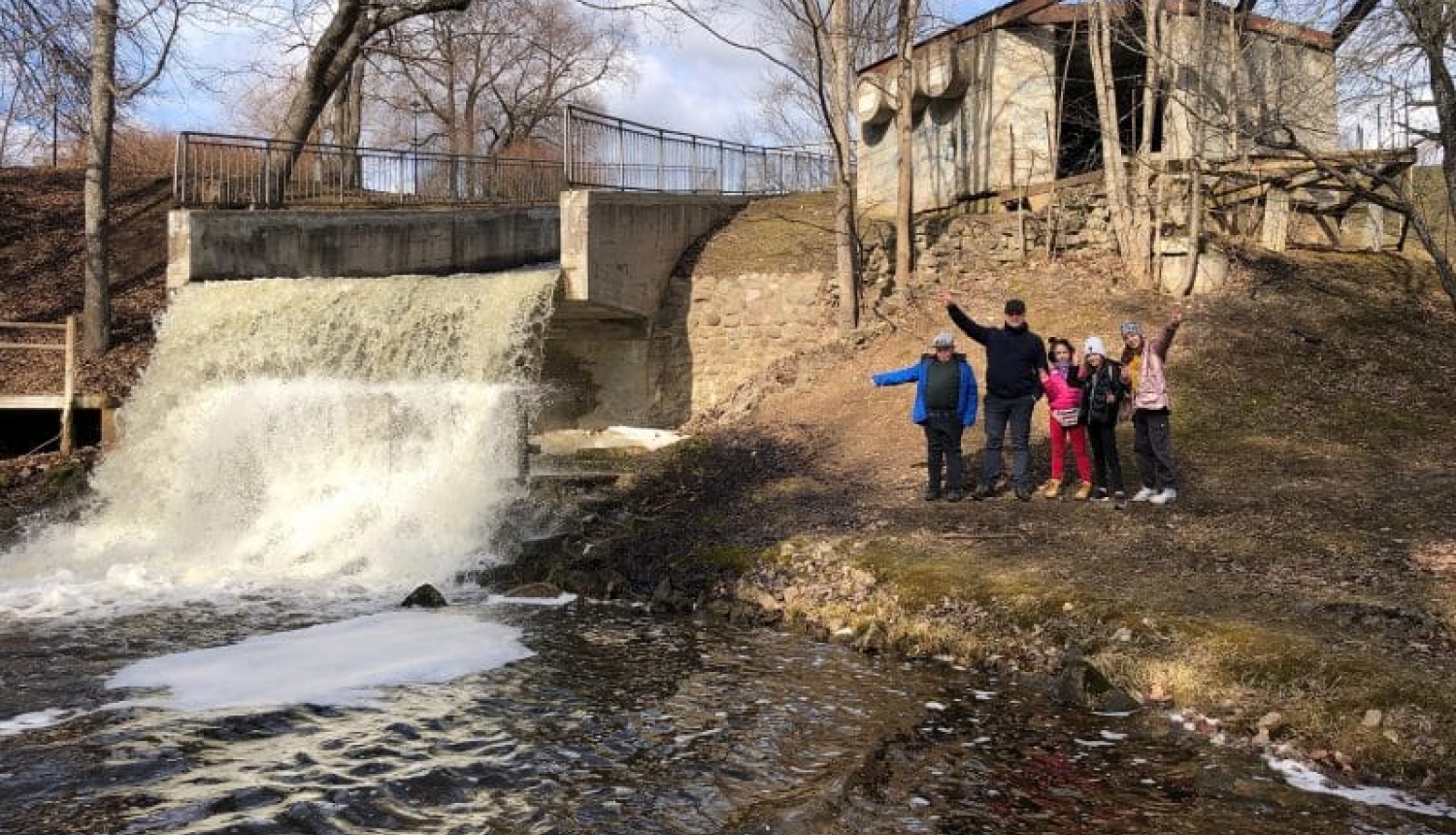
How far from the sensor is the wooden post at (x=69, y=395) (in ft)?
50.0

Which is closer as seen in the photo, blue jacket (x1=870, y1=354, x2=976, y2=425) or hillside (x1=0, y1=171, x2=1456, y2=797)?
Answer: hillside (x1=0, y1=171, x2=1456, y2=797)

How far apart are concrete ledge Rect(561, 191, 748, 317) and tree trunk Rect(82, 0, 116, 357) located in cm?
765

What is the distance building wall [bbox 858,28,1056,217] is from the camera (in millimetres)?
18578

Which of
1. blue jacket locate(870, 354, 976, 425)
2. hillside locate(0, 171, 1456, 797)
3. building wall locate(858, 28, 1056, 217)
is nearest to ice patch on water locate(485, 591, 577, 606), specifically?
hillside locate(0, 171, 1456, 797)

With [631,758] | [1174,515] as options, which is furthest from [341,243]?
[631,758]

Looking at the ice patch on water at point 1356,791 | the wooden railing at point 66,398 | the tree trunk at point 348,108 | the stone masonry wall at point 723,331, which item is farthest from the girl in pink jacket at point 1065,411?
the tree trunk at point 348,108

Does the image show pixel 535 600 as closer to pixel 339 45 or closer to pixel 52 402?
pixel 52 402

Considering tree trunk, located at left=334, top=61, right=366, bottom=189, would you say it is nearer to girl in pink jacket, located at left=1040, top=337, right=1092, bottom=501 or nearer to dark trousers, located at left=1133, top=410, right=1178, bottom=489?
girl in pink jacket, located at left=1040, top=337, right=1092, bottom=501

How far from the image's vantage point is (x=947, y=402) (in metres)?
10.3

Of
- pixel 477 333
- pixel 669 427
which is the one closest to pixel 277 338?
pixel 477 333

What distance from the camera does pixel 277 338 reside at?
15188 millimetres

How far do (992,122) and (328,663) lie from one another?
15299 mm

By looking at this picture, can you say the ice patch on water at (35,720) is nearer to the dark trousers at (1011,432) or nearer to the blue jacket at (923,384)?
the blue jacket at (923,384)

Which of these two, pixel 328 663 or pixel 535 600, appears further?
pixel 535 600
